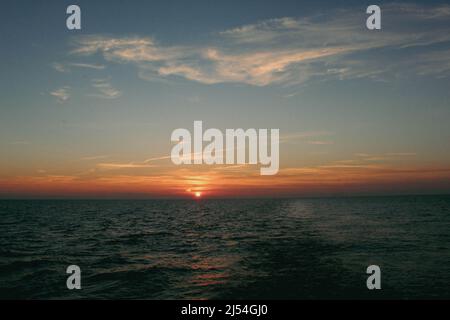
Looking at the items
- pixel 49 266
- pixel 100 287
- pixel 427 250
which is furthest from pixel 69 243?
pixel 427 250

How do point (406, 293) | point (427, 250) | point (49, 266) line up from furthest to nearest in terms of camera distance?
point (427, 250), point (49, 266), point (406, 293)

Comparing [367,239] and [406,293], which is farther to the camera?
[367,239]

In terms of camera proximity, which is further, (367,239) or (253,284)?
(367,239)

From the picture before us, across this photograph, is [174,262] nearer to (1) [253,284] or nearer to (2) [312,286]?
(1) [253,284]

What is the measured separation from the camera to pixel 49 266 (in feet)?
75.5
